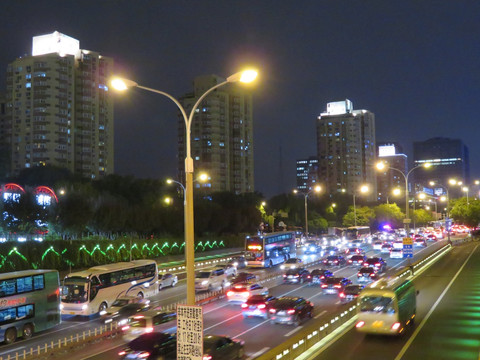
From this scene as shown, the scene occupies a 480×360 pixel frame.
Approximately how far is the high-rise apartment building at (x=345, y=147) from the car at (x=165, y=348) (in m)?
154

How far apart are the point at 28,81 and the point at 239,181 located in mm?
60979

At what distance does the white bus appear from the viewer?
2586 cm

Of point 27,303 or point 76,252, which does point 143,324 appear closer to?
point 27,303

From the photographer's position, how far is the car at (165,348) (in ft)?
48.4

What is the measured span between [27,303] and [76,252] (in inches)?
941

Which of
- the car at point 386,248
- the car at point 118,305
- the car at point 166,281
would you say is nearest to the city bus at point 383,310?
the car at point 118,305

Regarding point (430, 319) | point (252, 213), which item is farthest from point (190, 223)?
point (252, 213)

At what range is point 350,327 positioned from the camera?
20.8 meters

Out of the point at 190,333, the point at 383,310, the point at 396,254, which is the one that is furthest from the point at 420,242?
the point at 190,333

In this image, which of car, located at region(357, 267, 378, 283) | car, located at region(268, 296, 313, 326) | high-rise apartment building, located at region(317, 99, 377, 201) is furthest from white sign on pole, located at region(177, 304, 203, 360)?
high-rise apartment building, located at region(317, 99, 377, 201)

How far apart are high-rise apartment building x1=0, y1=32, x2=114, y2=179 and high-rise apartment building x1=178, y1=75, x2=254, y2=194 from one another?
27.6 m

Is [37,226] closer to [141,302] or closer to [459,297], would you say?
[141,302]

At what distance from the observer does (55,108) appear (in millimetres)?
→ 100562

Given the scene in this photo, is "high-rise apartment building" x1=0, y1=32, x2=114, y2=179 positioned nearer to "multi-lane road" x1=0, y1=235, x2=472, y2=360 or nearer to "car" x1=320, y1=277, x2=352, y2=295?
"multi-lane road" x1=0, y1=235, x2=472, y2=360
